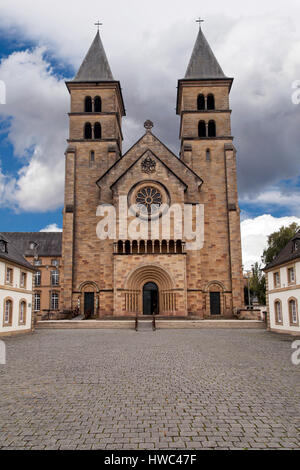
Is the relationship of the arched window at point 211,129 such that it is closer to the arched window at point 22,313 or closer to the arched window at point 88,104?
the arched window at point 88,104

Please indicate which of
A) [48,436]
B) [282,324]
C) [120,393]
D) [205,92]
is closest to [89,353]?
[120,393]

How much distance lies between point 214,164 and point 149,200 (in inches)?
344

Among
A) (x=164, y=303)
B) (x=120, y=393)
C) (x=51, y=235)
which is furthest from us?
(x=51, y=235)

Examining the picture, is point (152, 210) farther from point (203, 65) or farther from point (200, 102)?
point (203, 65)

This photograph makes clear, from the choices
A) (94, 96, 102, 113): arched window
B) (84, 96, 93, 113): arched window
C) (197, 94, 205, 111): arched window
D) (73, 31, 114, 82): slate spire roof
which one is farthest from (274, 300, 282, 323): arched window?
(73, 31, 114, 82): slate spire roof

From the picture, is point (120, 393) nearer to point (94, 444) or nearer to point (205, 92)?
point (94, 444)

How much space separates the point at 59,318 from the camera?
39.2m

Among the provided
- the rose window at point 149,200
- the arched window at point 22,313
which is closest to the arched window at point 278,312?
the rose window at point 149,200

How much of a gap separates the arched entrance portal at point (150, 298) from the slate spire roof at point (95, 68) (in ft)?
80.0

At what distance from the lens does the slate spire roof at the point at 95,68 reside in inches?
1857

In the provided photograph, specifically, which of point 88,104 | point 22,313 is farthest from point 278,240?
point 22,313

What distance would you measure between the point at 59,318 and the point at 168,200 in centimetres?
1568

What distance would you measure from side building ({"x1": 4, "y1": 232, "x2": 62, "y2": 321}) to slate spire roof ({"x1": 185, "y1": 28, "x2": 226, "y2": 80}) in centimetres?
3586
